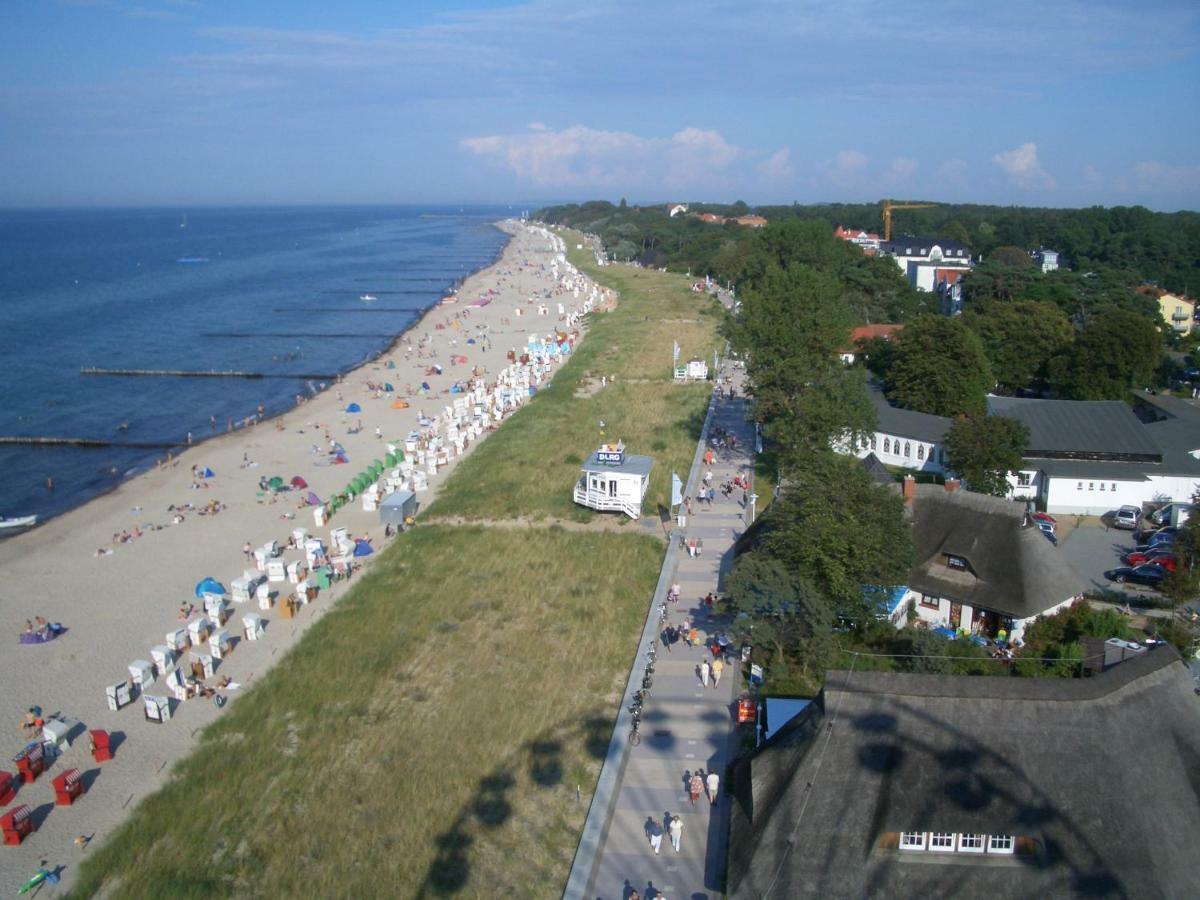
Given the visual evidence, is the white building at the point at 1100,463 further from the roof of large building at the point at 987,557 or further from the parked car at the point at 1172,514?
the roof of large building at the point at 987,557

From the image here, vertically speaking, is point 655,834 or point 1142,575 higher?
point 1142,575

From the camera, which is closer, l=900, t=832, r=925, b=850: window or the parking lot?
l=900, t=832, r=925, b=850: window

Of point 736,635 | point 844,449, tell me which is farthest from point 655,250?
point 736,635

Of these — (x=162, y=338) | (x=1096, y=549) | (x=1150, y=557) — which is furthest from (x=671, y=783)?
(x=162, y=338)

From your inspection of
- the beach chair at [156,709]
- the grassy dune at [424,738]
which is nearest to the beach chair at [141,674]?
the beach chair at [156,709]

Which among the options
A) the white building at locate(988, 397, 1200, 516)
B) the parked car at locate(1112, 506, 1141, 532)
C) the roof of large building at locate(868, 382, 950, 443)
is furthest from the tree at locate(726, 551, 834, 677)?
the roof of large building at locate(868, 382, 950, 443)

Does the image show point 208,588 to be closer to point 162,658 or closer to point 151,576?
point 151,576

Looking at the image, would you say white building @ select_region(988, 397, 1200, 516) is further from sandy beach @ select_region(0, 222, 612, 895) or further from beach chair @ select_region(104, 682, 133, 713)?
beach chair @ select_region(104, 682, 133, 713)

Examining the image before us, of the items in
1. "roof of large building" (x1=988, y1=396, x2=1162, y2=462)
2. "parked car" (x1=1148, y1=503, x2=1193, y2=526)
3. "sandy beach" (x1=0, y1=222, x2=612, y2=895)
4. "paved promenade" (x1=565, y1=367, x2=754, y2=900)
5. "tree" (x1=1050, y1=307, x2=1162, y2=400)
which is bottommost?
"sandy beach" (x1=0, y1=222, x2=612, y2=895)
